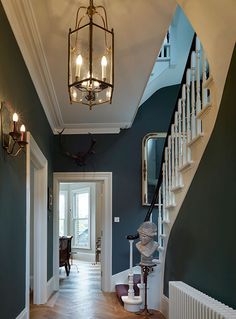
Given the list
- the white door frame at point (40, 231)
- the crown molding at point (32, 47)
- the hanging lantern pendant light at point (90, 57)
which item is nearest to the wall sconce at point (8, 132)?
the hanging lantern pendant light at point (90, 57)

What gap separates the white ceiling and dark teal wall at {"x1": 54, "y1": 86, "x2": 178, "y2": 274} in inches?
41.8

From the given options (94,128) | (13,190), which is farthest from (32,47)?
(94,128)

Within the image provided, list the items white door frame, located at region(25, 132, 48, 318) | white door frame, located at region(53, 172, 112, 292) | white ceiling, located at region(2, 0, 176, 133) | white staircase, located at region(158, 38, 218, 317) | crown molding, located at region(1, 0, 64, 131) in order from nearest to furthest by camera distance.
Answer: white staircase, located at region(158, 38, 218, 317) < crown molding, located at region(1, 0, 64, 131) < white ceiling, located at region(2, 0, 176, 133) < white door frame, located at region(25, 132, 48, 318) < white door frame, located at region(53, 172, 112, 292)

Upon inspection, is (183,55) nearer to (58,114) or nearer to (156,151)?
(156,151)

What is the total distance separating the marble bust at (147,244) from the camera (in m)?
4.54

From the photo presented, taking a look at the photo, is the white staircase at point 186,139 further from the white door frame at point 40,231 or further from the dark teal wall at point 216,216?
the white door frame at point 40,231

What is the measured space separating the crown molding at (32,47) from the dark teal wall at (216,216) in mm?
1933

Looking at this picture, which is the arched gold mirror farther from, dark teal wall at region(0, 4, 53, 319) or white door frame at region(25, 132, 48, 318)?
dark teal wall at region(0, 4, 53, 319)

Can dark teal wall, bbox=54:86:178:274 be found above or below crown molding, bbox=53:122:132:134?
below

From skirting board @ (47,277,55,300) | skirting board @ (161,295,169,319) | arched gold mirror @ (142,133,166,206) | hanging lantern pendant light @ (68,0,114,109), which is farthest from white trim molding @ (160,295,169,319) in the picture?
hanging lantern pendant light @ (68,0,114,109)

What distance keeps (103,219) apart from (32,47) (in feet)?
11.8

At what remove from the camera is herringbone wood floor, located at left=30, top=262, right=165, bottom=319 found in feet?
15.7

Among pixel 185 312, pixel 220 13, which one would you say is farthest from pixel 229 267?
pixel 220 13

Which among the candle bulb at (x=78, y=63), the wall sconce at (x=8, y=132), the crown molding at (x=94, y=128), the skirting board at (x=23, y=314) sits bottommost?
the skirting board at (x=23, y=314)
